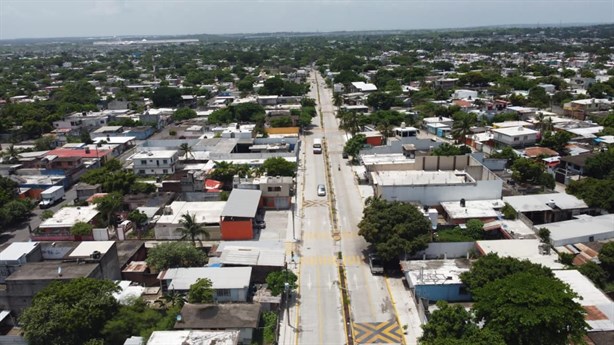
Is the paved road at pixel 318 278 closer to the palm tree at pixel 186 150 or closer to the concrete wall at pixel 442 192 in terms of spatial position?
the concrete wall at pixel 442 192

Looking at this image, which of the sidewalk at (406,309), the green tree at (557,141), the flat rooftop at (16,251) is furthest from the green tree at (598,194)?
the flat rooftop at (16,251)

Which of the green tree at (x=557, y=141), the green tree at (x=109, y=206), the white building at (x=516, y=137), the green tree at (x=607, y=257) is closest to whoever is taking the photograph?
the green tree at (x=607, y=257)

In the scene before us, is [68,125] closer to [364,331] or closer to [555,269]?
[364,331]

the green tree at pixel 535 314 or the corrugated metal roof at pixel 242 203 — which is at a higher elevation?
the green tree at pixel 535 314

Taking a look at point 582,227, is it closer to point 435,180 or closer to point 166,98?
point 435,180

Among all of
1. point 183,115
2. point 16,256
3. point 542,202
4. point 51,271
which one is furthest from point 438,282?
point 183,115

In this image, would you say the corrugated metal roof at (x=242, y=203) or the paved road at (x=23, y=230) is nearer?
the corrugated metal roof at (x=242, y=203)

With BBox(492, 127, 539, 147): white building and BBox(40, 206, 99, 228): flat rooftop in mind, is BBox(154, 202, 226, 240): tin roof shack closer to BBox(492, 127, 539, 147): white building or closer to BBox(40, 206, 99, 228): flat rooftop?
BBox(40, 206, 99, 228): flat rooftop

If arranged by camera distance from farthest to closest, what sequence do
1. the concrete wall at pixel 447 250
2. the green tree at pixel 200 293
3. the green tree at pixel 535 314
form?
the concrete wall at pixel 447 250
the green tree at pixel 200 293
the green tree at pixel 535 314
